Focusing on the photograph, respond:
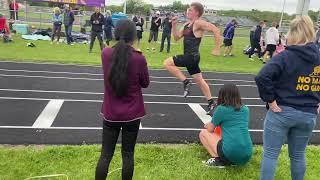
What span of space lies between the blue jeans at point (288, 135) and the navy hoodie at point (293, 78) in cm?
9

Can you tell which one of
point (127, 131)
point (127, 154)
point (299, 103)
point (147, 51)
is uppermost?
point (299, 103)

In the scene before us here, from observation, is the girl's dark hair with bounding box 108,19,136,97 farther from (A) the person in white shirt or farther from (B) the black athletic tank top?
(A) the person in white shirt

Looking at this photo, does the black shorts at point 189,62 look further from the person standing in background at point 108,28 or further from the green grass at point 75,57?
the person standing in background at point 108,28

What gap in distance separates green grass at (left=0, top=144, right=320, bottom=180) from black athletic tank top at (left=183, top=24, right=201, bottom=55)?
98.9 inches

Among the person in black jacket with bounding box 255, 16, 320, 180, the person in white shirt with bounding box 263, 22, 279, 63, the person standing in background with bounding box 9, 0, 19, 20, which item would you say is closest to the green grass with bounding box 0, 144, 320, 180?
the person in black jacket with bounding box 255, 16, 320, 180

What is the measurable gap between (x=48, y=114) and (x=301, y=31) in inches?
203

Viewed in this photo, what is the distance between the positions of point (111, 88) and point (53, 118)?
12.3ft

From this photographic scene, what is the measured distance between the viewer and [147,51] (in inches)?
768

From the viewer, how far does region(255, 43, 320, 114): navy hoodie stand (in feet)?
12.2

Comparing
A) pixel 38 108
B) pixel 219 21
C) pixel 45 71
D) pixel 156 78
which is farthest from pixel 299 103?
pixel 219 21

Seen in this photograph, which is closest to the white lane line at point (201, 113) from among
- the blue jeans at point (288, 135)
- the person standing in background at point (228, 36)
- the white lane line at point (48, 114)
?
the white lane line at point (48, 114)

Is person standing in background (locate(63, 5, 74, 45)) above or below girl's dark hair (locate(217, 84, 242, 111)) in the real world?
below

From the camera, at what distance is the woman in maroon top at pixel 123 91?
3.68 metres

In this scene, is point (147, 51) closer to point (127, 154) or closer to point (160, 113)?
point (160, 113)
